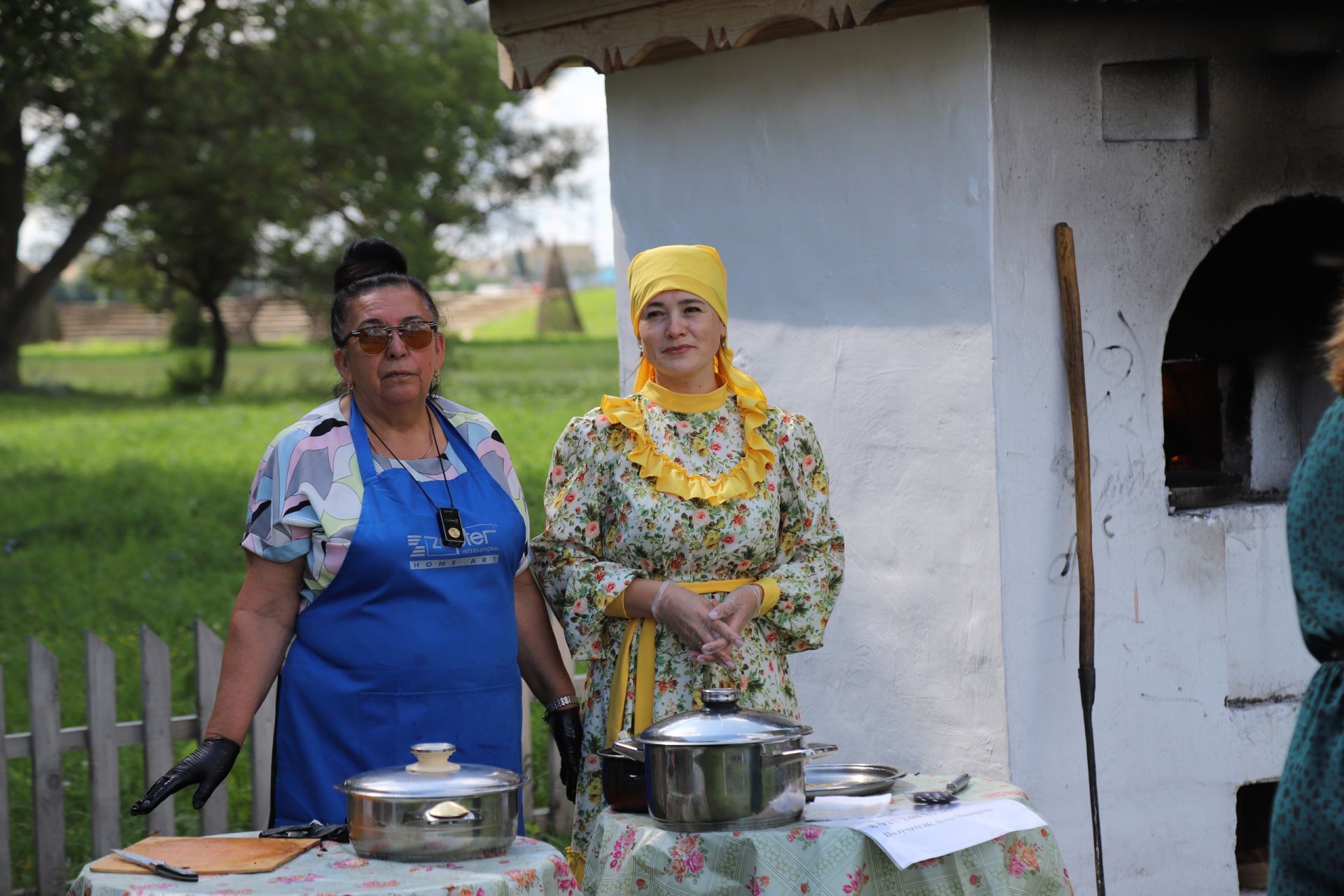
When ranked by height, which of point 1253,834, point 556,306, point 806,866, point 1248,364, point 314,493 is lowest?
point 1253,834

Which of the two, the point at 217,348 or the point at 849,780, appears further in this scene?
the point at 217,348

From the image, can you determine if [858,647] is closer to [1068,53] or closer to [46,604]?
[1068,53]

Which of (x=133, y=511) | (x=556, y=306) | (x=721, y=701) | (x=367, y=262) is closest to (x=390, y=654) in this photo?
(x=721, y=701)

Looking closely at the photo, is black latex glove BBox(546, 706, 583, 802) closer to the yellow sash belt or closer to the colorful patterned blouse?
the yellow sash belt

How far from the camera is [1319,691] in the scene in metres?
2.46

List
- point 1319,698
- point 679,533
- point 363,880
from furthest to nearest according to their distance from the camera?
point 679,533
point 363,880
point 1319,698

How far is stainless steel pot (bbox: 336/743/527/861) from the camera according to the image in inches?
106

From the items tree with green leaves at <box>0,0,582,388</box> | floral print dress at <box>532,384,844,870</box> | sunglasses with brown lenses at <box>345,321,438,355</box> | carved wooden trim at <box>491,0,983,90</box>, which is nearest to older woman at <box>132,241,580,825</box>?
sunglasses with brown lenses at <box>345,321,438,355</box>

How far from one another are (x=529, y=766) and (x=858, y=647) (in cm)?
170

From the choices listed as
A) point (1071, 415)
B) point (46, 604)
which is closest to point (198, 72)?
point (46, 604)

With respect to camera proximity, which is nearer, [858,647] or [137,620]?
[858,647]

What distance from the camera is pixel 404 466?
3.49 meters

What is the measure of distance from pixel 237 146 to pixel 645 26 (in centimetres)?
1827

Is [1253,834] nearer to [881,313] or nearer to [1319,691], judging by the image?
[881,313]
